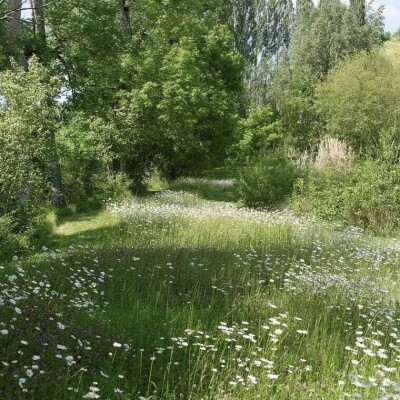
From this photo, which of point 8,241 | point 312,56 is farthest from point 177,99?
point 312,56

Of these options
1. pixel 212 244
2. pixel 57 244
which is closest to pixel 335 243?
pixel 212 244

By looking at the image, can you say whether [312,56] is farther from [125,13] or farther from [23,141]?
[23,141]

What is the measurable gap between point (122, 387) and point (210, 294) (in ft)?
9.31

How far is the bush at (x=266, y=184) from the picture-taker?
18.9 m

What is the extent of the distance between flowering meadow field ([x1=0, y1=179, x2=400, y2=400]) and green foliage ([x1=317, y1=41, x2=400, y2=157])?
1991cm

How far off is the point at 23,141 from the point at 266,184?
10.4 m

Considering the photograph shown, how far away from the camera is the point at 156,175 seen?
91.9ft

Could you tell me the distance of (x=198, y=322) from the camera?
202 inches

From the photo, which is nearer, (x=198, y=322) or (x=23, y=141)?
(x=198, y=322)

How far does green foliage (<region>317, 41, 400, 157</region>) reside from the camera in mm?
28906

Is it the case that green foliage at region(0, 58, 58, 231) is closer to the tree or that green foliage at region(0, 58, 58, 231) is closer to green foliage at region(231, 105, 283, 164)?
green foliage at region(231, 105, 283, 164)

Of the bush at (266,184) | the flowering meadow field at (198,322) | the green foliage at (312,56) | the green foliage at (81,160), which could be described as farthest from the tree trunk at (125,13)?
the green foliage at (312,56)

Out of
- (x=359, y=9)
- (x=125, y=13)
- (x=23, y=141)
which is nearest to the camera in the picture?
(x=23, y=141)

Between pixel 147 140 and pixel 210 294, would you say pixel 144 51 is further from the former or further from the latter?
pixel 210 294
